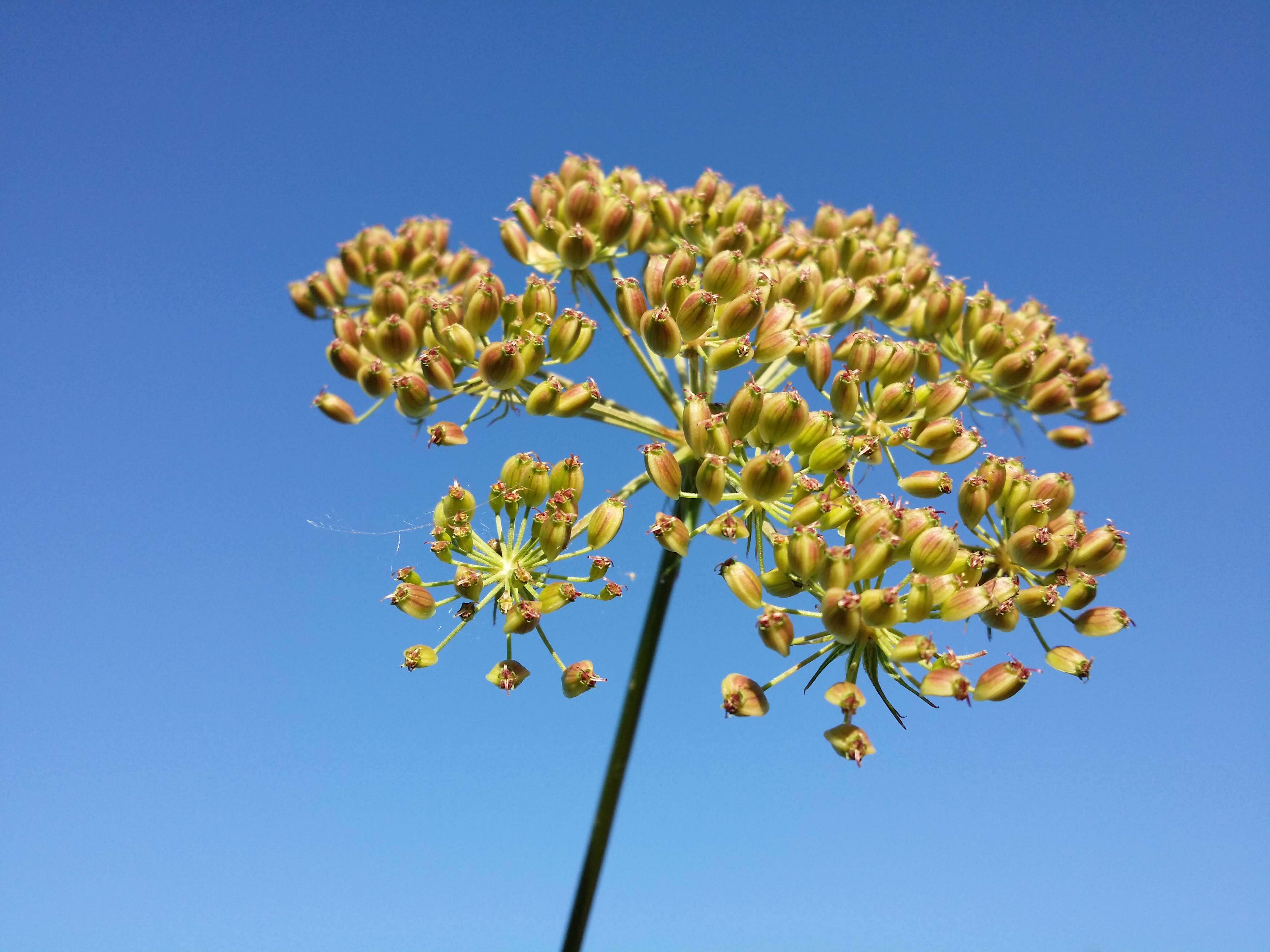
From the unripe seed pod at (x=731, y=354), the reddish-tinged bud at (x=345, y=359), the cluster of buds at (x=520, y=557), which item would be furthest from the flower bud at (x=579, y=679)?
the reddish-tinged bud at (x=345, y=359)

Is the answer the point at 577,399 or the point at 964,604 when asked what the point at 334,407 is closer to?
the point at 577,399

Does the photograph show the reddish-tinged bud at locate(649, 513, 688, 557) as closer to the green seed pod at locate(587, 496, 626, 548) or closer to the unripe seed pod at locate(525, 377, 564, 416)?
the green seed pod at locate(587, 496, 626, 548)

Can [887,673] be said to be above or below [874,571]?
below

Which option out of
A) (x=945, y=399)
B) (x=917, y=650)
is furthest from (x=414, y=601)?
(x=945, y=399)

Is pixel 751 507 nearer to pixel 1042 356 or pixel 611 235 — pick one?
pixel 611 235

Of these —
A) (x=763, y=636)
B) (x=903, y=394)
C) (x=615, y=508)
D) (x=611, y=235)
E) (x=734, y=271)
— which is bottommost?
(x=763, y=636)

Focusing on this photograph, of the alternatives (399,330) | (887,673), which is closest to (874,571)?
(887,673)

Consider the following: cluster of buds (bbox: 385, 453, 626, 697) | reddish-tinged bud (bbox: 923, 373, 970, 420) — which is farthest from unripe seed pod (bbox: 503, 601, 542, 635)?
reddish-tinged bud (bbox: 923, 373, 970, 420)
